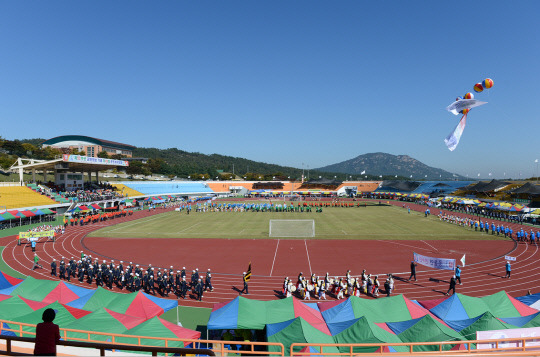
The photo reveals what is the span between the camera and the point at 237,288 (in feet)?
56.6

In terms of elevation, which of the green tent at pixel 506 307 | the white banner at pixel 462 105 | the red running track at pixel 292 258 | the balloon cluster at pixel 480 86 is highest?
the balloon cluster at pixel 480 86

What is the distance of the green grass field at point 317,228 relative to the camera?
31.9 meters

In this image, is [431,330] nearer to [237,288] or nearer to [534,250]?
[237,288]

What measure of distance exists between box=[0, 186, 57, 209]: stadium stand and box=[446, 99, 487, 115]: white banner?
150 feet

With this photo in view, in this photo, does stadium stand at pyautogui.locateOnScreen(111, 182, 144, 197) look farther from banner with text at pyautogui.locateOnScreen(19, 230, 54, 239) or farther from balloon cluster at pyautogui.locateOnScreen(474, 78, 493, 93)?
balloon cluster at pyautogui.locateOnScreen(474, 78, 493, 93)

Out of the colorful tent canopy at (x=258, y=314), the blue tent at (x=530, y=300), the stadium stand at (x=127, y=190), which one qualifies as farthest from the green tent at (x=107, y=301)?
the stadium stand at (x=127, y=190)

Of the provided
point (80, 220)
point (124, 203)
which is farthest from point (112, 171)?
point (80, 220)

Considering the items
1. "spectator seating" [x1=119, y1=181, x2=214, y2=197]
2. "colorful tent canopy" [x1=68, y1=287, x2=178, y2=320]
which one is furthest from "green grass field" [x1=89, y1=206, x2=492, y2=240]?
"spectator seating" [x1=119, y1=181, x2=214, y2=197]

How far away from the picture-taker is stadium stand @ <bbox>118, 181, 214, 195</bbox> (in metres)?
76.0

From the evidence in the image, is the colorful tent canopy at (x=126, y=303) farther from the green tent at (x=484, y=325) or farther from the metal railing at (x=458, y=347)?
the green tent at (x=484, y=325)

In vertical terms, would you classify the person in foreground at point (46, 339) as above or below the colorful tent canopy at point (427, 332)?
above

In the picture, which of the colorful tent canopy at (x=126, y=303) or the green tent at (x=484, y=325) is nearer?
the green tent at (x=484, y=325)

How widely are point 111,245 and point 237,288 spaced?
15.8 m

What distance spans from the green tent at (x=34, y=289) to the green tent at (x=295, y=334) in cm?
888
